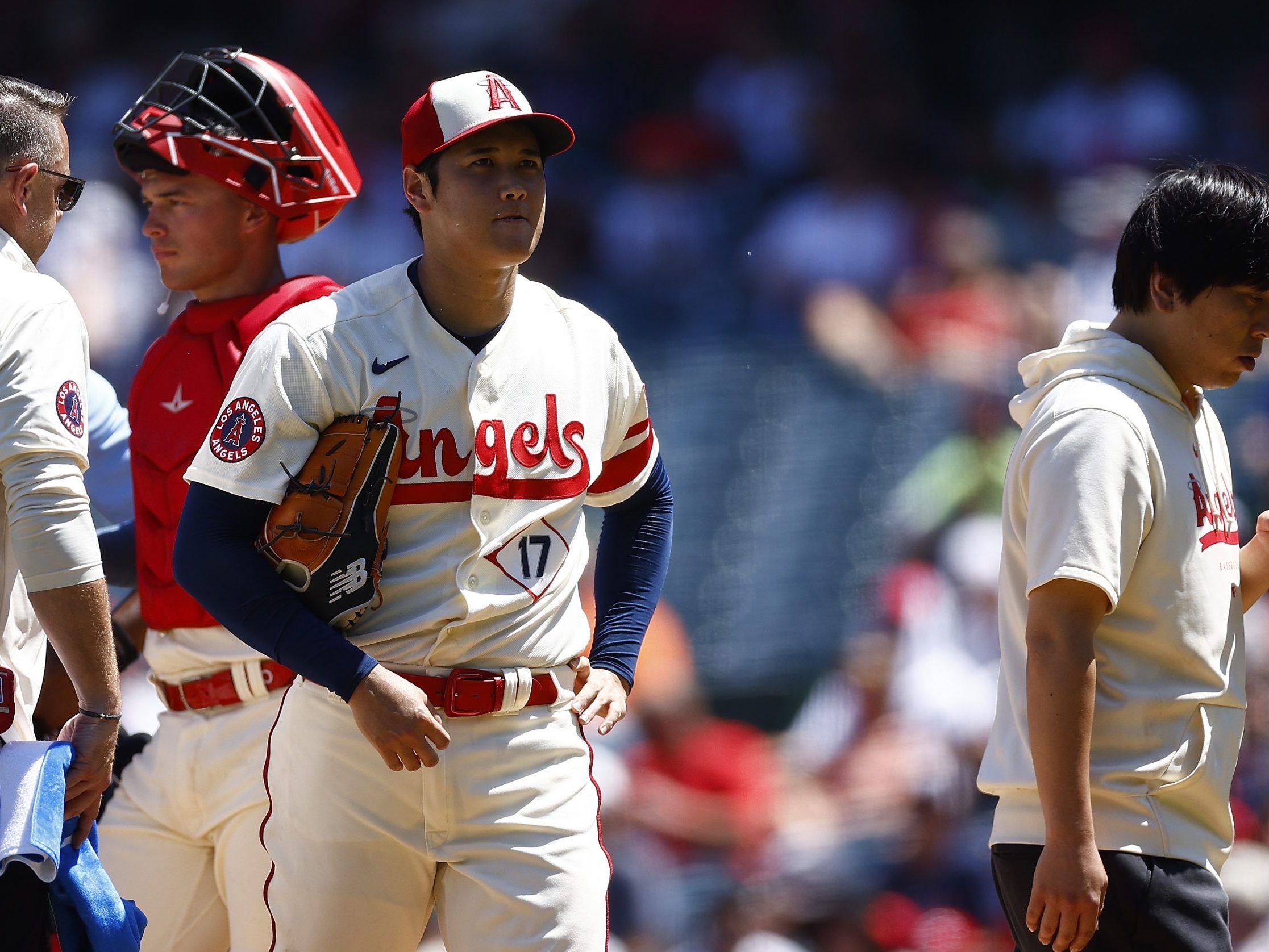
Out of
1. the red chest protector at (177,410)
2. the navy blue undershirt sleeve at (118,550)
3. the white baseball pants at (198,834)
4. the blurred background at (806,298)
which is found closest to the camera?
Result: the white baseball pants at (198,834)

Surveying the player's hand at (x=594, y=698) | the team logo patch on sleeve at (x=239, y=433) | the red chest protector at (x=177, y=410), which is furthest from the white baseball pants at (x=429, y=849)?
the red chest protector at (x=177, y=410)

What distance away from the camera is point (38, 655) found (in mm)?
2898

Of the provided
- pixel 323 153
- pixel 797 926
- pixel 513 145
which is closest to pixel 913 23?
pixel 797 926

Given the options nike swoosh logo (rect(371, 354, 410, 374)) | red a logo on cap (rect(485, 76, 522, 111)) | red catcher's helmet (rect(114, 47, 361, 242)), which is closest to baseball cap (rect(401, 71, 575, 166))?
red a logo on cap (rect(485, 76, 522, 111))

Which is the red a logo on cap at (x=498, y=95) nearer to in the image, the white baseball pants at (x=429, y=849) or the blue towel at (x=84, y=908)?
the white baseball pants at (x=429, y=849)

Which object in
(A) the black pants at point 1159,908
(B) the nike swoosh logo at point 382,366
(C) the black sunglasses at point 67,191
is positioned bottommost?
(A) the black pants at point 1159,908

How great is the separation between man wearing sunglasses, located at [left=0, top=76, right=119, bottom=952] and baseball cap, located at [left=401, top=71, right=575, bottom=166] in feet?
2.25

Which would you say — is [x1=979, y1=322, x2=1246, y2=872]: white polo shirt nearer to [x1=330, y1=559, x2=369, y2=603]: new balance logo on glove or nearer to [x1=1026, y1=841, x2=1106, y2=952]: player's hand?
[x1=1026, y1=841, x2=1106, y2=952]: player's hand

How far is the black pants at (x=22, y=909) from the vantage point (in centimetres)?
263

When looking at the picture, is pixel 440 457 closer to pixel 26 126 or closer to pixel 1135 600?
pixel 26 126

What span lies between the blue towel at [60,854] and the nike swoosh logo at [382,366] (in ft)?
2.70

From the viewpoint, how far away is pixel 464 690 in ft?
8.71

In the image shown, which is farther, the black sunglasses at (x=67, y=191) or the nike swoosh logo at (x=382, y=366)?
the black sunglasses at (x=67, y=191)

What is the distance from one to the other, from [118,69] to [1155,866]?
343 inches
